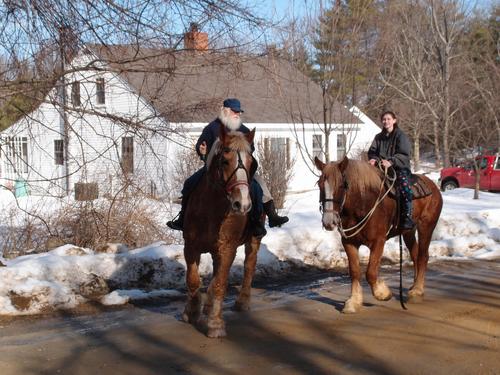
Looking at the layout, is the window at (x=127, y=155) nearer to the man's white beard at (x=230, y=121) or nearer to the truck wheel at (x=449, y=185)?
the man's white beard at (x=230, y=121)

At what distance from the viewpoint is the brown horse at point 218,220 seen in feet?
22.3

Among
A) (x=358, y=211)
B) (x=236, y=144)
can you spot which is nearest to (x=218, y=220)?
(x=236, y=144)

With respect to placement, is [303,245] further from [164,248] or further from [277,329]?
[277,329]

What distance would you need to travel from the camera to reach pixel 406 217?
9359mm

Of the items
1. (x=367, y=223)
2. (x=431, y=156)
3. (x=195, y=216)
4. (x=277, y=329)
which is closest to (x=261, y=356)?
(x=277, y=329)

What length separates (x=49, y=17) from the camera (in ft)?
26.7

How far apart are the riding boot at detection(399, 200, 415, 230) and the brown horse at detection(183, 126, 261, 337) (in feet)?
8.09

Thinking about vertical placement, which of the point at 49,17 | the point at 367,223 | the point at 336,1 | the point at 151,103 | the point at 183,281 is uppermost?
the point at 336,1

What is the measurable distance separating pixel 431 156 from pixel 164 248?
5392 centimetres

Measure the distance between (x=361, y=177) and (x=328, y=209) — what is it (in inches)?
34.7

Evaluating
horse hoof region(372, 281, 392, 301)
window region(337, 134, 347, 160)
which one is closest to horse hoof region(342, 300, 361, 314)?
horse hoof region(372, 281, 392, 301)

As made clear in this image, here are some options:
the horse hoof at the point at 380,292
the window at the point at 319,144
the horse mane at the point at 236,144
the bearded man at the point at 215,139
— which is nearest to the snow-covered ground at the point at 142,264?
the bearded man at the point at 215,139

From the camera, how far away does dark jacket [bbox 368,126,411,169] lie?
375 inches

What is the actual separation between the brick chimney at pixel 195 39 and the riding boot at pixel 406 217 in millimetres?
3489
